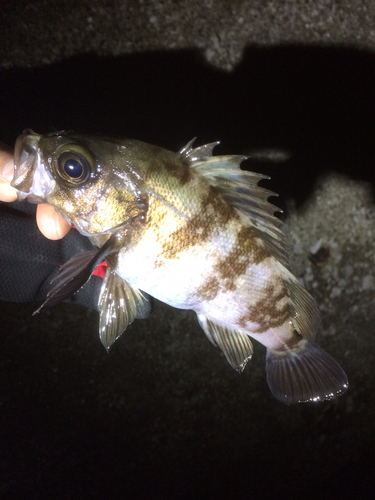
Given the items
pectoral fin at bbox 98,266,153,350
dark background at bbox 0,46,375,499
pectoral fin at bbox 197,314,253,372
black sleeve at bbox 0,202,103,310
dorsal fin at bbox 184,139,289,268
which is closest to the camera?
dorsal fin at bbox 184,139,289,268

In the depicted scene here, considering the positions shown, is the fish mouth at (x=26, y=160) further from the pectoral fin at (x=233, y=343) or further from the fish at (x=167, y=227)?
the pectoral fin at (x=233, y=343)

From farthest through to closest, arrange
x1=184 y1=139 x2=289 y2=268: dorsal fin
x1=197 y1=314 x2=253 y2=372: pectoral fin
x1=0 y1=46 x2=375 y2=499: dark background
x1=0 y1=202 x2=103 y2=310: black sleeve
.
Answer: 1. x1=0 y1=46 x2=375 y2=499: dark background
2. x1=0 y1=202 x2=103 y2=310: black sleeve
3. x1=197 y1=314 x2=253 y2=372: pectoral fin
4. x1=184 y1=139 x2=289 y2=268: dorsal fin

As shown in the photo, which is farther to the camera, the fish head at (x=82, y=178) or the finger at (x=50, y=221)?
Answer: the finger at (x=50, y=221)

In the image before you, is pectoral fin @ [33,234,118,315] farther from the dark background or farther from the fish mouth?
the dark background

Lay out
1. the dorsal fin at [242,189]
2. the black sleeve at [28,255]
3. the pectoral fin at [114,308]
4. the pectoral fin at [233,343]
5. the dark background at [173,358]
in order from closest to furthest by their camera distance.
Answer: the dorsal fin at [242,189] → the pectoral fin at [114,308] → the pectoral fin at [233,343] → the black sleeve at [28,255] → the dark background at [173,358]

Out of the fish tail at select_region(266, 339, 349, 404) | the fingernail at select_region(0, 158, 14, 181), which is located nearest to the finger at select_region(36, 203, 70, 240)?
the fingernail at select_region(0, 158, 14, 181)

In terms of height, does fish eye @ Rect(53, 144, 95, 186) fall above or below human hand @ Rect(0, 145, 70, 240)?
above

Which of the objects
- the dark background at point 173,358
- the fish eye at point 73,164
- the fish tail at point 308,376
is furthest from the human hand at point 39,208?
the fish tail at point 308,376
